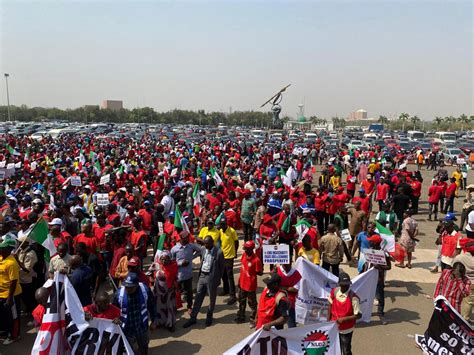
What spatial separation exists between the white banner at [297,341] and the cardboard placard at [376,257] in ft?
6.70

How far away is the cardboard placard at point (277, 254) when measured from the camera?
6.22 meters

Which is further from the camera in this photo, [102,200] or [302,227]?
[102,200]

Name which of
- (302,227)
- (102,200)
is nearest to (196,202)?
(102,200)

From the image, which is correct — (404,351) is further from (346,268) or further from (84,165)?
(84,165)

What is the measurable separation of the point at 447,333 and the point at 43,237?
253 inches

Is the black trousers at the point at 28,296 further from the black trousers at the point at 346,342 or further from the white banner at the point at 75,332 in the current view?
the black trousers at the point at 346,342

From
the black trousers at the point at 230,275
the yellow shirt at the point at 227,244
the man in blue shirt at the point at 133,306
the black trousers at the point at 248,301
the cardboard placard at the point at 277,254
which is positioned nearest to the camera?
the man in blue shirt at the point at 133,306

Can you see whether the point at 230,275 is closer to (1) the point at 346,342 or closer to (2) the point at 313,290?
(2) the point at 313,290

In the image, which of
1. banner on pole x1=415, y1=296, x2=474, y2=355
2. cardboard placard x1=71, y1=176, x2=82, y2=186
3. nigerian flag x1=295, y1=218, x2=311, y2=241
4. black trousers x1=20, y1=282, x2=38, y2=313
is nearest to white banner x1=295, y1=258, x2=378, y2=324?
banner on pole x1=415, y1=296, x2=474, y2=355

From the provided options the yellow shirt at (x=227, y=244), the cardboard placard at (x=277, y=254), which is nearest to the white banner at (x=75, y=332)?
the cardboard placard at (x=277, y=254)

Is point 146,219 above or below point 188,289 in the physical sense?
above

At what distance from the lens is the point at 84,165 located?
18031 mm

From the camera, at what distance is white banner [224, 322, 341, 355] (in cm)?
462

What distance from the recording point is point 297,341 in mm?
4773
